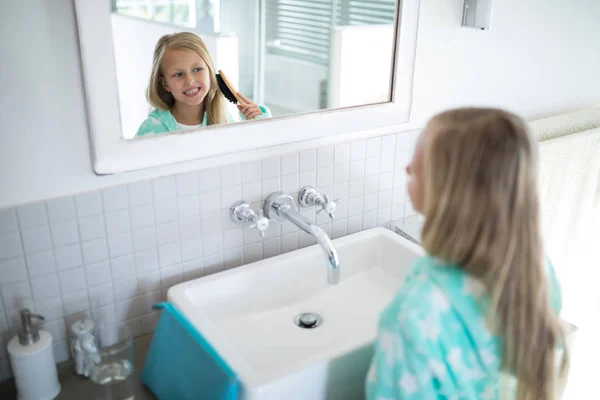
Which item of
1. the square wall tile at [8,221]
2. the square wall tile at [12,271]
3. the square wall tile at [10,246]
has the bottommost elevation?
the square wall tile at [12,271]

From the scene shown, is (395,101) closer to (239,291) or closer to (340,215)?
(340,215)

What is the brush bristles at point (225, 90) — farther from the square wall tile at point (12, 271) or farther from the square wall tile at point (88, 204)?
the square wall tile at point (12, 271)

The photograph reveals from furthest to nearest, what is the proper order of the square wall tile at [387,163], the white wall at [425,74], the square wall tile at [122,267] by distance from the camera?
the square wall tile at [387,163]
the square wall tile at [122,267]
the white wall at [425,74]

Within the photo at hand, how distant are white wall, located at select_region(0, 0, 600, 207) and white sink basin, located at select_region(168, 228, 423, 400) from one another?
1.01 feet

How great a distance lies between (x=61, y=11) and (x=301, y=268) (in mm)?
759

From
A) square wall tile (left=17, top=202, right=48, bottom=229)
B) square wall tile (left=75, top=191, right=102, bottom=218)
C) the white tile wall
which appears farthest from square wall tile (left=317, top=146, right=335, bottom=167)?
square wall tile (left=17, top=202, right=48, bottom=229)

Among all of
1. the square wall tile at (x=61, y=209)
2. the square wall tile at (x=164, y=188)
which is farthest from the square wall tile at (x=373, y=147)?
the square wall tile at (x=61, y=209)

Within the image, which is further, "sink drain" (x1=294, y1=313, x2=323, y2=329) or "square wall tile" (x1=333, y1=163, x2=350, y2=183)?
"square wall tile" (x1=333, y1=163, x2=350, y2=183)

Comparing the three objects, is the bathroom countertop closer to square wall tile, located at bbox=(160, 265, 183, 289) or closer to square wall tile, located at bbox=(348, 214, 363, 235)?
square wall tile, located at bbox=(160, 265, 183, 289)

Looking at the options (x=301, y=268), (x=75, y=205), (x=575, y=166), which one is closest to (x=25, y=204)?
(x=75, y=205)

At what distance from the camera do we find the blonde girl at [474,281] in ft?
2.74

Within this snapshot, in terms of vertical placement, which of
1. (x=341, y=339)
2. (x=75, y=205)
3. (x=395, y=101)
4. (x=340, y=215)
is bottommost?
(x=341, y=339)

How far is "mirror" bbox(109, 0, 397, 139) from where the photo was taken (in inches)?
44.9

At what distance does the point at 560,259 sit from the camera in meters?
2.00
